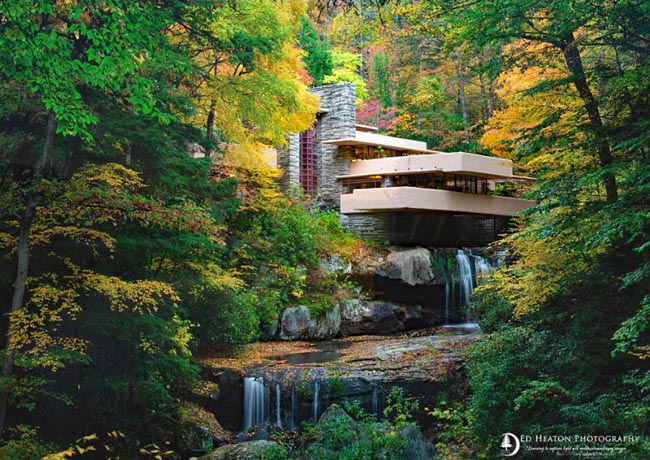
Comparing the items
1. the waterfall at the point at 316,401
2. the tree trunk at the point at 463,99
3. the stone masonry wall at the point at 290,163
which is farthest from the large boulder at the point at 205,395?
the tree trunk at the point at 463,99

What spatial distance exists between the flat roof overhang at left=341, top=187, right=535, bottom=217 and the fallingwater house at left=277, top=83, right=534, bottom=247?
0.03 metres

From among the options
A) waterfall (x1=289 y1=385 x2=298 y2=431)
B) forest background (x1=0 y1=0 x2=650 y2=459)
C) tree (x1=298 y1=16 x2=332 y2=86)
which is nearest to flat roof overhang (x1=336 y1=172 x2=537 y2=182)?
tree (x1=298 y1=16 x2=332 y2=86)

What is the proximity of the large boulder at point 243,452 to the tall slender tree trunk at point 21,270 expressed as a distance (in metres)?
2.77

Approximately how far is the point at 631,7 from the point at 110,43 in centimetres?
660

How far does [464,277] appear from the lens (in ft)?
68.4

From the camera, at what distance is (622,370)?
8508 mm

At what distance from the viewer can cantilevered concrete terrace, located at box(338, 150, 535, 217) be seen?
839 inches

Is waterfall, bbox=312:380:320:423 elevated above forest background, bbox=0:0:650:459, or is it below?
below

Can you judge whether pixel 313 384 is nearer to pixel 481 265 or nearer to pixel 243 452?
pixel 243 452

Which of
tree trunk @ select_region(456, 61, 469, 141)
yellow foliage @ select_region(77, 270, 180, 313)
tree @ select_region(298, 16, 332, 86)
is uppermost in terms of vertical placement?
tree @ select_region(298, 16, 332, 86)

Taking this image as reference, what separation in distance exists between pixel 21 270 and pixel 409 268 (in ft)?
43.6

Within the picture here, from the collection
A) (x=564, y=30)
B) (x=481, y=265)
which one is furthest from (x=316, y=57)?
(x=564, y=30)

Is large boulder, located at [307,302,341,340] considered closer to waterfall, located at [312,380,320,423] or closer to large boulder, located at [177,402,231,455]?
waterfall, located at [312,380,320,423]

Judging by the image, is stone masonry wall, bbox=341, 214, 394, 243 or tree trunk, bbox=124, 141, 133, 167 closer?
tree trunk, bbox=124, 141, 133, 167
